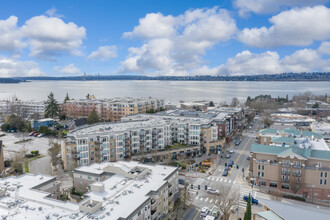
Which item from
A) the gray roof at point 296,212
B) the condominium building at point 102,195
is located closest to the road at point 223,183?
the condominium building at point 102,195

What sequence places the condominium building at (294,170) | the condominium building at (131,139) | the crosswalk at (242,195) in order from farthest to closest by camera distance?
Answer: the condominium building at (131,139), the condominium building at (294,170), the crosswalk at (242,195)

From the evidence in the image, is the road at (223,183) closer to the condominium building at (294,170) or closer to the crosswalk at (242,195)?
the crosswalk at (242,195)

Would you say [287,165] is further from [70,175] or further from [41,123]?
[41,123]

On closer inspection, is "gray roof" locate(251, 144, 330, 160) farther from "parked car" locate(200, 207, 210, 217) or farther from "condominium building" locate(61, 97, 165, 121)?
"condominium building" locate(61, 97, 165, 121)

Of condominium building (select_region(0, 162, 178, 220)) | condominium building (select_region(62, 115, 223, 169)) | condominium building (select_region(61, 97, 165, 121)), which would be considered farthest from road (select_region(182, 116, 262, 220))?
condominium building (select_region(61, 97, 165, 121))

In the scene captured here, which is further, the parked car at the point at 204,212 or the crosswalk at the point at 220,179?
the crosswalk at the point at 220,179

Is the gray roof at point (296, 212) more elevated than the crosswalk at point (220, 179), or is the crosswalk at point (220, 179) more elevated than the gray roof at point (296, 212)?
the gray roof at point (296, 212)

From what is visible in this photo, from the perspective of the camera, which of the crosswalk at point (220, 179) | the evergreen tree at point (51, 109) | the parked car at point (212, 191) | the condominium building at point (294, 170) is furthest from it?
the evergreen tree at point (51, 109)
